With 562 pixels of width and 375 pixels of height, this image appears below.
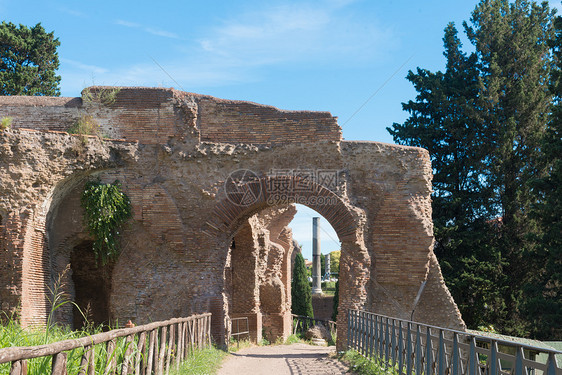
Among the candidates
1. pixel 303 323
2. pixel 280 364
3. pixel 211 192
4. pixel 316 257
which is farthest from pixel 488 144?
pixel 316 257

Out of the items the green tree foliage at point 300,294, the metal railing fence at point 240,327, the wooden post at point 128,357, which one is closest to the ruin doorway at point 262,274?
the metal railing fence at point 240,327

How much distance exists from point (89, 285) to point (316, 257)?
19659 millimetres

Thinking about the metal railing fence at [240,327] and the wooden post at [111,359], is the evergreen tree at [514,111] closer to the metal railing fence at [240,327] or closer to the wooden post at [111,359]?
the metal railing fence at [240,327]

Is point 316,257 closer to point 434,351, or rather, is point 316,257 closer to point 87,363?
point 434,351

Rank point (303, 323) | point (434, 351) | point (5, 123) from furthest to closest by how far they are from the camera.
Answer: point (303, 323), point (5, 123), point (434, 351)

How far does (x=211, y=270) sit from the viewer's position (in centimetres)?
1223

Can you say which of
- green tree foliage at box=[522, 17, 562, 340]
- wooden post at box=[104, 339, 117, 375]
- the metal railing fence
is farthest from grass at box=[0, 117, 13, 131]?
green tree foliage at box=[522, 17, 562, 340]

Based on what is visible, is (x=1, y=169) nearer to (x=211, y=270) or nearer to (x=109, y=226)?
(x=109, y=226)

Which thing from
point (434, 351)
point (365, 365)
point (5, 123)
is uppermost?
point (5, 123)

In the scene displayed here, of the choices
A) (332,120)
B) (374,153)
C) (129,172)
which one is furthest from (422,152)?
(129,172)

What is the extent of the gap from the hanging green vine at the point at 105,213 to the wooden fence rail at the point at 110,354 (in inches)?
155

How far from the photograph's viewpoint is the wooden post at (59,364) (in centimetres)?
406

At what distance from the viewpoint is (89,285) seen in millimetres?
13883

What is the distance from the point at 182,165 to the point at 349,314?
472 centimetres
